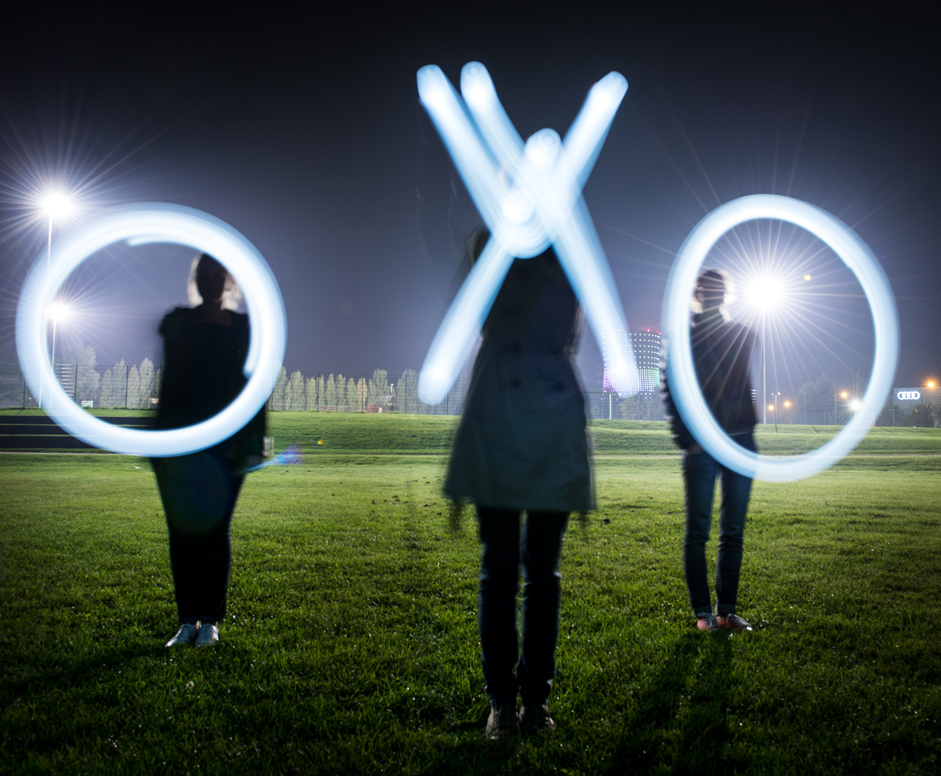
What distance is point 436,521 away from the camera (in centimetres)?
894

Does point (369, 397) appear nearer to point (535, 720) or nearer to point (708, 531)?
point (708, 531)

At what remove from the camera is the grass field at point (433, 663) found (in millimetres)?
2414

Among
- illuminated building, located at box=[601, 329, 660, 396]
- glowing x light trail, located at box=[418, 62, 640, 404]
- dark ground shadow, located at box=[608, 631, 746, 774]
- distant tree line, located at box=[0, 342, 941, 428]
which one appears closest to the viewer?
dark ground shadow, located at box=[608, 631, 746, 774]

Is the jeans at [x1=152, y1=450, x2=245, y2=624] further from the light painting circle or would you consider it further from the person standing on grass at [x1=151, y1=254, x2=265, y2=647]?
the light painting circle

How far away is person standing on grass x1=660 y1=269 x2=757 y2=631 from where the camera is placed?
406 cm

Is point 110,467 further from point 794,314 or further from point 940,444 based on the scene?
point 940,444

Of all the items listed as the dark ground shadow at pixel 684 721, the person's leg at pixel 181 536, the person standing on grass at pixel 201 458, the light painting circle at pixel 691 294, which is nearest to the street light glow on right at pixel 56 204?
the person standing on grass at pixel 201 458

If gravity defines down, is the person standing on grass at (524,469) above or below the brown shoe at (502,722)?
above

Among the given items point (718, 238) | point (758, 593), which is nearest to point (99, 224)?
point (718, 238)

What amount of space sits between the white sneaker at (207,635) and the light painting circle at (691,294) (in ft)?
11.7

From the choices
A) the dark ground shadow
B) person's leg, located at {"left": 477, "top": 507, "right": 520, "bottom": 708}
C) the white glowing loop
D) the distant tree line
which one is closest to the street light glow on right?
the white glowing loop

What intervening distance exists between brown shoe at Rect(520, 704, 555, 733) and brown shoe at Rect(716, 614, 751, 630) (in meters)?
2.02

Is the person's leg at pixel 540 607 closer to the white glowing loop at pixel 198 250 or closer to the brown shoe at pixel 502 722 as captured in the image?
the brown shoe at pixel 502 722

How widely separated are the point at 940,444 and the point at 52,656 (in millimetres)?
51401
